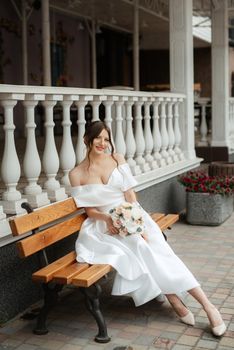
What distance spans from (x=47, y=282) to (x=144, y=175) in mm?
3377

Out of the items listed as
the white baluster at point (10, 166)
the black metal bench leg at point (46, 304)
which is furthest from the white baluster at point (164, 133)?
the black metal bench leg at point (46, 304)

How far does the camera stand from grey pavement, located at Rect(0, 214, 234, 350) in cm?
422

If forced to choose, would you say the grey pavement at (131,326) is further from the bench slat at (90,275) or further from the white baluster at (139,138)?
the white baluster at (139,138)

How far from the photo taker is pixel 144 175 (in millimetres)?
7461

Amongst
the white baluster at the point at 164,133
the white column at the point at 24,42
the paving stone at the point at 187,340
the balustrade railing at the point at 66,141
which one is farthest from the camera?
the white column at the point at 24,42

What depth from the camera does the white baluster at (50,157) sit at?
5.21 m

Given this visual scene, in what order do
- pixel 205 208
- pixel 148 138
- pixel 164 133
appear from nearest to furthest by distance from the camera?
pixel 148 138 → pixel 205 208 → pixel 164 133

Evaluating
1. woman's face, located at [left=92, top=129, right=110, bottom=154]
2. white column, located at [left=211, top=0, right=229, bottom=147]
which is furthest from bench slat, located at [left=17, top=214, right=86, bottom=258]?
white column, located at [left=211, top=0, right=229, bottom=147]

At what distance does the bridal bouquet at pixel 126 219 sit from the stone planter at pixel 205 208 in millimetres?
3579

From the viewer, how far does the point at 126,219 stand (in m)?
4.54

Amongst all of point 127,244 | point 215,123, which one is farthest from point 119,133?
point 215,123

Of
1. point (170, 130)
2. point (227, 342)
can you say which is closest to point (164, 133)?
point (170, 130)

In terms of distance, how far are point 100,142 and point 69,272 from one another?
1.07 m

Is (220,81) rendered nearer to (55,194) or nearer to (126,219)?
(55,194)
